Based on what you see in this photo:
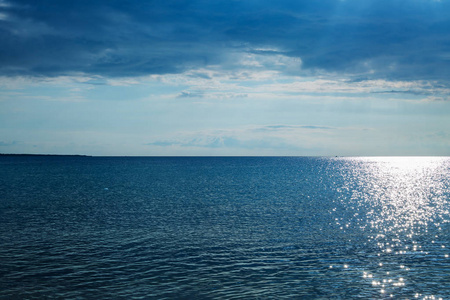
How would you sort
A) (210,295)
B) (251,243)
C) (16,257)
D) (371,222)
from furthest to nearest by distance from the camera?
(371,222) → (251,243) → (16,257) → (210,295)

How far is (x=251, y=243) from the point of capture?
35.9 metres

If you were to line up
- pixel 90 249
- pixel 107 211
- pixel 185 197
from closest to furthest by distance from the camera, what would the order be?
pixel 90 249 → pixel 107 211 → pixel 185 197

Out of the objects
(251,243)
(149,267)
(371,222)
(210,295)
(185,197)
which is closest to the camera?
(210,295)

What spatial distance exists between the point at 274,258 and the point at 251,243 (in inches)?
199

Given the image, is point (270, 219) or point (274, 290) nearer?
point (274, 290)

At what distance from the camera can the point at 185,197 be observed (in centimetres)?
7412

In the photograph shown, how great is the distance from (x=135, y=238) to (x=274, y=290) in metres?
17.6

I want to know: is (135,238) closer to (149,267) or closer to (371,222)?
(149,267)

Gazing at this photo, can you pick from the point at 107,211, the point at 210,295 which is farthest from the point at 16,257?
the point at 107,211

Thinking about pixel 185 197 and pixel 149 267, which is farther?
pixel 185 197

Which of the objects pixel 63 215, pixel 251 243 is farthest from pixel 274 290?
pixel 63 215

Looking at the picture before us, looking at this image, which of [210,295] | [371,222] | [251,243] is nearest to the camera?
[210,295]

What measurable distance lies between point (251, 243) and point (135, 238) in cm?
1092

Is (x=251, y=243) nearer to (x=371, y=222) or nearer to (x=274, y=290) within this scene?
(x=274, y=290)
